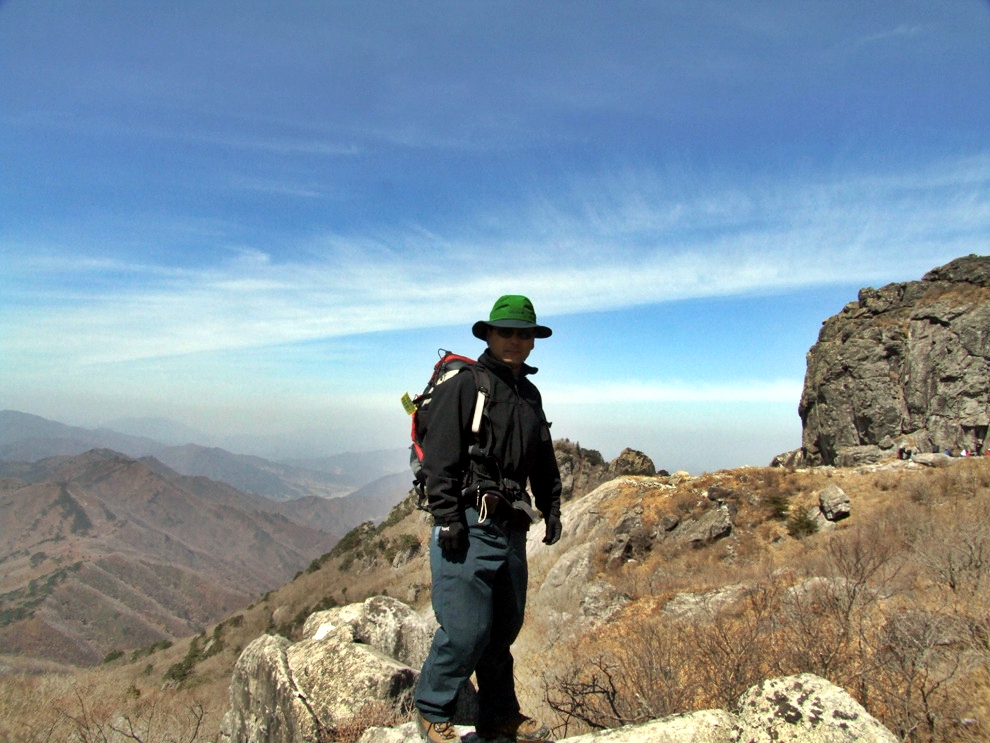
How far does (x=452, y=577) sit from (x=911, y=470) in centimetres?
1737

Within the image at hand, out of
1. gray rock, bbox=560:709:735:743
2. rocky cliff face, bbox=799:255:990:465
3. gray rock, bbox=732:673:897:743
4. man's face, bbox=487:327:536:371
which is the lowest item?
gray rock, bbox=560:709:735:743

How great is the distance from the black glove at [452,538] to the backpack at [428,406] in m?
0.23

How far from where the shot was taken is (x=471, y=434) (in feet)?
10.4

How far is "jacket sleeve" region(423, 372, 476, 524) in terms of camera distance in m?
3.00

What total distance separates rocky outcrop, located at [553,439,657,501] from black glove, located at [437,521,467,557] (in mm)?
26917

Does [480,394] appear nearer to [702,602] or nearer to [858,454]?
[702,602]

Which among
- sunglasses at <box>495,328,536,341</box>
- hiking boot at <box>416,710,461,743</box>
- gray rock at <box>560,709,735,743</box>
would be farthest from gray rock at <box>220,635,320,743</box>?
sunglasses at <box>495,328,536,341</box>

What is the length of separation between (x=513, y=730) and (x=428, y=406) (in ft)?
6.58

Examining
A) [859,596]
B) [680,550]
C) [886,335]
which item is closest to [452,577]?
[859,596]

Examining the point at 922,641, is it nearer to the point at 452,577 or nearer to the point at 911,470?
the point at 452,577

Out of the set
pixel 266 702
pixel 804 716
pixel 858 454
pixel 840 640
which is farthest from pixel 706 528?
pixel 858 454

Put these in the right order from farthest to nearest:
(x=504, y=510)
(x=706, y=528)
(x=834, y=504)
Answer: (x=706, y=528) < (x=834, y=504) < (x=504, y=510)

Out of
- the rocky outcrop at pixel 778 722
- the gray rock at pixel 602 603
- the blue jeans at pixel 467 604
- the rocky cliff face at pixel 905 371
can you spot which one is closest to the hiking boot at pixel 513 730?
the blue jeans at pixel 467 604

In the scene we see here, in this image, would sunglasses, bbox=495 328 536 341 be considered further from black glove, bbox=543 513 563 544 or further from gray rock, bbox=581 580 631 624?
gray rock, bbox=581 580 631 624
